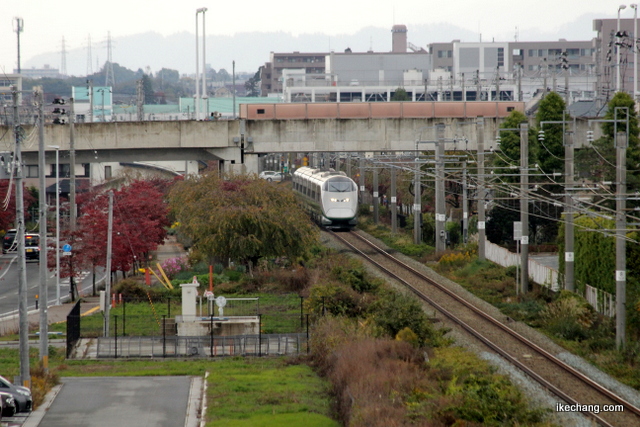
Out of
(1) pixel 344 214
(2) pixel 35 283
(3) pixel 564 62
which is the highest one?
(3) pixel 564 62

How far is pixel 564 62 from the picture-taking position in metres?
59.7

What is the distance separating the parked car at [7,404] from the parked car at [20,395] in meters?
0.14

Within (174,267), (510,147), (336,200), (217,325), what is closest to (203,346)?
(217,325)

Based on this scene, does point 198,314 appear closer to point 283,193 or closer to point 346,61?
point 283,193

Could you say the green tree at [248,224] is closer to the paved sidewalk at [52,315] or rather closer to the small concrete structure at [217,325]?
the paved sidewalk at [52,315]

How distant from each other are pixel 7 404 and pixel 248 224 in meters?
21.6

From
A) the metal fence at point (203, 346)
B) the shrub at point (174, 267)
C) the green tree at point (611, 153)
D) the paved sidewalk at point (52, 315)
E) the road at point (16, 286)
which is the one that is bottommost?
the road at point (16, 286)

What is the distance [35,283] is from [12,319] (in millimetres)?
9882

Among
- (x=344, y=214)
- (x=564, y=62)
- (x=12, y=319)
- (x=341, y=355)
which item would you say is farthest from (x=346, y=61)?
(x=341, y=355)

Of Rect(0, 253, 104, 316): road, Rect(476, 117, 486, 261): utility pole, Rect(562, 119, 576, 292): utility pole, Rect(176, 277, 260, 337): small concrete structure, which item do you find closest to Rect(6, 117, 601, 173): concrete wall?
Rect(0, 253, 104, 316): road

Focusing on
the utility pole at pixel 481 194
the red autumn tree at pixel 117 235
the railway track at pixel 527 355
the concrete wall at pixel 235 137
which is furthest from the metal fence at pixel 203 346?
the concrete wall at pixel 235 137

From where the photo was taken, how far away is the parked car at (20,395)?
18.6 metres

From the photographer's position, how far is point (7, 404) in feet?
59.8

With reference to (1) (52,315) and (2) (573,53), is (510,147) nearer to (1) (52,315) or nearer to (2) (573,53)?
(1) (52,315)
